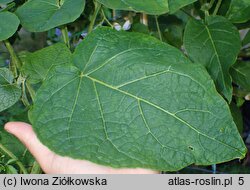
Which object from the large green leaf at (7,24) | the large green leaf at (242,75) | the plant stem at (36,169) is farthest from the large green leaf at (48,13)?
the large green leaf at (242,75)

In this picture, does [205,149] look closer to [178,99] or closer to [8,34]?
[178,99]

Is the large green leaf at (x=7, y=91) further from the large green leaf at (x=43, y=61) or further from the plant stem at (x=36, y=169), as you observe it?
the plant stem at (x=36, y=169)

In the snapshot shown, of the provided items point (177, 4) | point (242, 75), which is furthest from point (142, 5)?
point (242, 75)

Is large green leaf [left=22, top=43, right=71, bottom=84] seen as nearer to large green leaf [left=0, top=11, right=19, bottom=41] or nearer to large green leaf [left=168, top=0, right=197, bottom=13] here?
large green leaf [left=0, top=11, right=19, bottom=41]

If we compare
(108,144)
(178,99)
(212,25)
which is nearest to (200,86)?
(178,99)

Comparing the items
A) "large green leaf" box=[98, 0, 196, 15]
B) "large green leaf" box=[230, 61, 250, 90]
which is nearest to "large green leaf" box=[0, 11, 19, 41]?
"large green leaf" box=[98, 0, 196, 15]

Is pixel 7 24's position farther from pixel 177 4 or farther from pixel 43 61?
pixel 177 4
